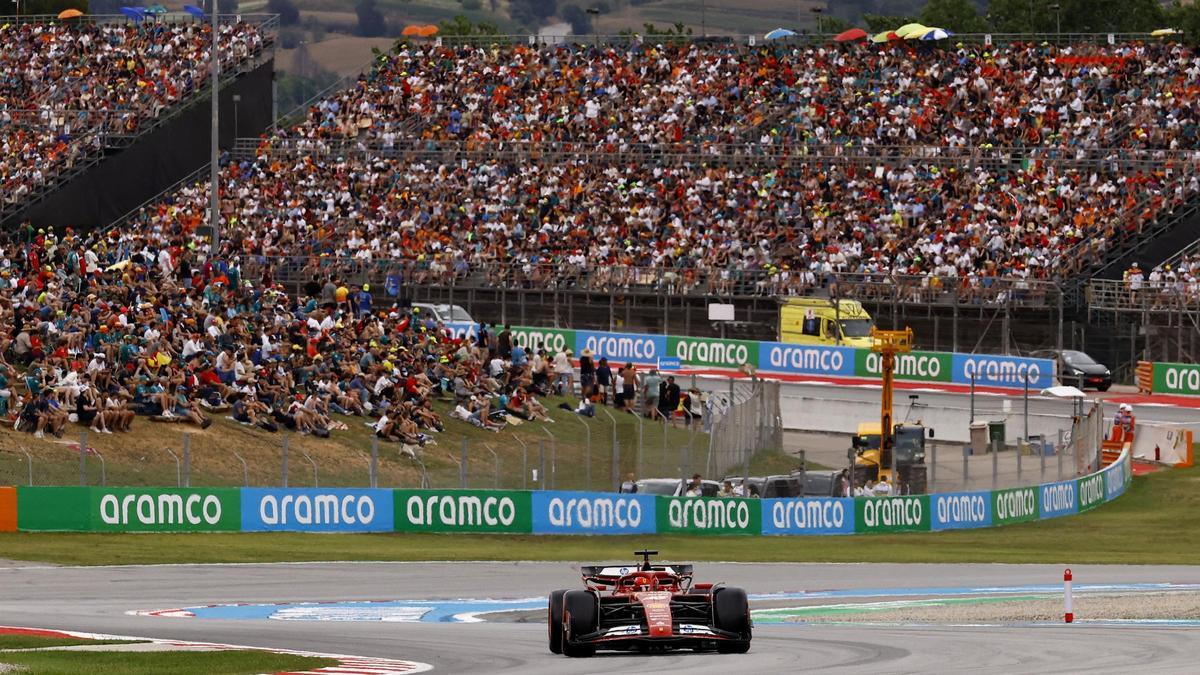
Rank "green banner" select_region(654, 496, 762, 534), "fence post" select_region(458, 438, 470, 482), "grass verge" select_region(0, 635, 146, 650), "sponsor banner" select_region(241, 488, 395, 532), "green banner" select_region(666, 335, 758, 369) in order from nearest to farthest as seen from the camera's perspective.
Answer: "grass verge" select_region(0, 635, 146, 650) < "sponsor banner" select_region(241, 488, 395, 532) < "fence post" select_region(458, 438, 470, 482) < "green banner" select_region(654, 496, 762, 534) < "green banner" select_region(666, 335, 758, 369)

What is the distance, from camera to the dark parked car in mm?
55562

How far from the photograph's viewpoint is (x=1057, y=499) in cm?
4128

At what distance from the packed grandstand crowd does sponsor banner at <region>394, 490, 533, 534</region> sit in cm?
1323

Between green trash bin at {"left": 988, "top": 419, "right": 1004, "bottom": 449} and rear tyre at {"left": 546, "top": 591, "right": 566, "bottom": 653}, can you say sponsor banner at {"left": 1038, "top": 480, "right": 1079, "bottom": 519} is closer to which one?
green trash bin at {"left": 988, "top": 419, "right": 1004, "bottom": 449}

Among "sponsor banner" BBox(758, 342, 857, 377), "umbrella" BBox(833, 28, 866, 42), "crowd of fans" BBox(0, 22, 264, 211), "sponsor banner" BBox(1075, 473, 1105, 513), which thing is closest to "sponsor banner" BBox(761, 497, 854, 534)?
"sponsor banner" BBox(1075, 473, 1105, 513)

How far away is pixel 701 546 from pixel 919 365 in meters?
24.4

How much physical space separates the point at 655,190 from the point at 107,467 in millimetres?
35258

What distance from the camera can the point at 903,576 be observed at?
99.2 ft

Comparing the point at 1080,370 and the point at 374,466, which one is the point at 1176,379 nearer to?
the point at 1080,370

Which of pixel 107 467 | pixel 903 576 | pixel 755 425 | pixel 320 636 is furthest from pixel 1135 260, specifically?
pixel 320 636

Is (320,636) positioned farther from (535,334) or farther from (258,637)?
(535,334)

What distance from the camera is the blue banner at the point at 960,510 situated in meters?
38.8

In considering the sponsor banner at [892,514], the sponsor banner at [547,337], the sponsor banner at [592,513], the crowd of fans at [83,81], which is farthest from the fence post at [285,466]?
the crowd of fans at [83,81]

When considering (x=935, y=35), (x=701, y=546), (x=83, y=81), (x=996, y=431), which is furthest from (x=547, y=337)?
(x=701, y=546)
